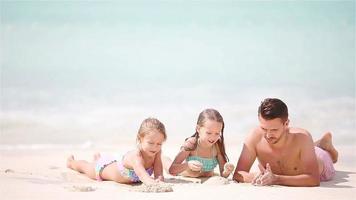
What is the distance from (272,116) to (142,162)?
1566 mm

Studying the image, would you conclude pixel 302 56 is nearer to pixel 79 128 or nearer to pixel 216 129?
pixel 79 128

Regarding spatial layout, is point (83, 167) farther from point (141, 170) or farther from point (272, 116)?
point (272, 116)

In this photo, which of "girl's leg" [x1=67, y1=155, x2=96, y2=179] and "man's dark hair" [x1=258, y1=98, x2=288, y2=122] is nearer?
"man's dark hair" [x1=258, y1=98, x2=288, y2=122]

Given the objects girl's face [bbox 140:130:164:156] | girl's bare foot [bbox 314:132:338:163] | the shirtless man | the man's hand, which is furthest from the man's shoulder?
girl's bare foot [bbox 314:132:338:163]

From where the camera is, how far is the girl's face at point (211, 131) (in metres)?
6.27

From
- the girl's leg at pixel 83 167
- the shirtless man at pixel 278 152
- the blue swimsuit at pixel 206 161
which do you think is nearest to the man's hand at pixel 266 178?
the shirtless man at pixel 278 152

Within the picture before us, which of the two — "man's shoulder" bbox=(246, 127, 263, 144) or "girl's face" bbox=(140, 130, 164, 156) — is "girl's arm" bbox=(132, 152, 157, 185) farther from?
"man's shoulder" bbox=(246, 127, 263, 144)

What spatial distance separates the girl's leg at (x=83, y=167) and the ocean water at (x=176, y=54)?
10.9 metres

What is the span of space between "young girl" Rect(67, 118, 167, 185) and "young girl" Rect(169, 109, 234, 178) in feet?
1.36

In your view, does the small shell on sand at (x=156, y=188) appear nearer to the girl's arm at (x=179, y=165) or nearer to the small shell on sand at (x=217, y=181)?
the small shell on sand at (x=217, y=181)

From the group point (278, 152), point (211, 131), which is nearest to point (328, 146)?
point (278, 152)

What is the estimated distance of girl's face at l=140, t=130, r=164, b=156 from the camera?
596 centimetres

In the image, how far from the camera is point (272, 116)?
5.59 metres

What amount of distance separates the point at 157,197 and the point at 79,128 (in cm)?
1139
